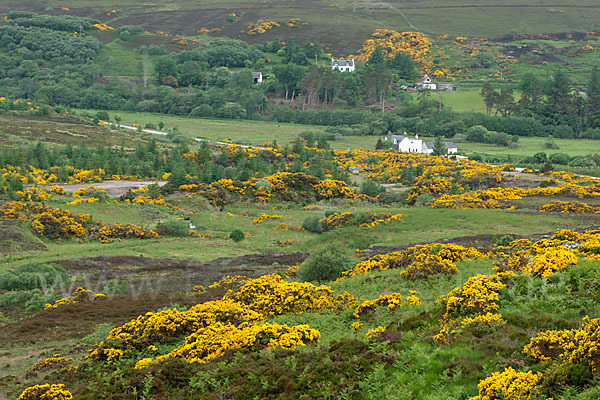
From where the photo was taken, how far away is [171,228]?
1471 inches

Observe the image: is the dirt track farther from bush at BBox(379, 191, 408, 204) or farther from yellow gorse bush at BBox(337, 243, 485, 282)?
yellow gorse bush at BBox(337, 243, 485, 282)

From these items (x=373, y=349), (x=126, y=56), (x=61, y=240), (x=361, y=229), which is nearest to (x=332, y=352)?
(x=373, y=349)

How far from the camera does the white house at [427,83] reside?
130625 mm

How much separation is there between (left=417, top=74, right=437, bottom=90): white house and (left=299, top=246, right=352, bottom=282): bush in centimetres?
11181

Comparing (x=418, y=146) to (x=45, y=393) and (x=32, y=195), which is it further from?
(x=45, y=393)

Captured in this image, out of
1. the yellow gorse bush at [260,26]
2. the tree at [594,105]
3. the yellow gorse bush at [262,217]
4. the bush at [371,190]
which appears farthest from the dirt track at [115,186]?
the yellow gorse bush at [260,26]

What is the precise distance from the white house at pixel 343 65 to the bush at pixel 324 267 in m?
128

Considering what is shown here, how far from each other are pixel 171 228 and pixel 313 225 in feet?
32.1

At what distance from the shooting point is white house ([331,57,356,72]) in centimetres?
14662

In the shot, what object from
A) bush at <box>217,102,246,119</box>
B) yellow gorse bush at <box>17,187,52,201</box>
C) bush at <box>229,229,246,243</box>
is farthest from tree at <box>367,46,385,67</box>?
bush at <box>229,229,246,243</box>

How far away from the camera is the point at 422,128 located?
102 metres

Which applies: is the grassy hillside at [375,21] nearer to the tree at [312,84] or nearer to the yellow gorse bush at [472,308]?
the tree at [312,84]

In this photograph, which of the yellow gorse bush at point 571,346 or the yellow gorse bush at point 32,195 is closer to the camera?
the yellow gorse bush at point 571,346

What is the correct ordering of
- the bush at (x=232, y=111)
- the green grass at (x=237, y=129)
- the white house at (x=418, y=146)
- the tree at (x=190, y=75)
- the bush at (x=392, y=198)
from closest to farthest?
the bush at (x=392, y=198), the white house at (x=418, y=146), the green grass at (x=237, y=129), the bush at (x=232, y=111), the tree at (x=190, y=75)
